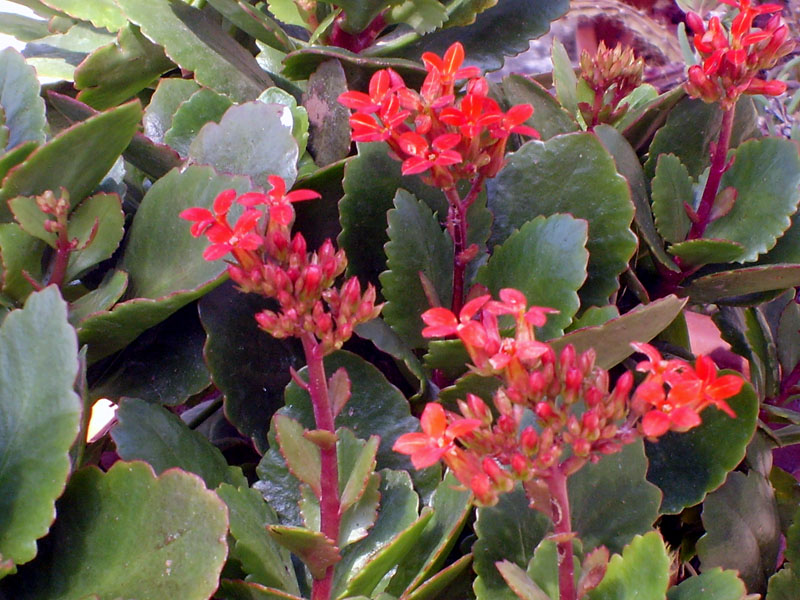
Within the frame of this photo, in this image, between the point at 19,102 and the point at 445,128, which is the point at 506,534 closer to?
the point at 445,128

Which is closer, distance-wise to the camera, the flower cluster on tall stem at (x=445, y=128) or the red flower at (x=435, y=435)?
the red flower at (x=435, y=435)

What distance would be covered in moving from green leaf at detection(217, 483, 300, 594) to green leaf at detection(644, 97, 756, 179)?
48 cm

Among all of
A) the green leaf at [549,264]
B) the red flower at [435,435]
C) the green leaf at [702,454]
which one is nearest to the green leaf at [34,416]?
the red flower at [435,435]

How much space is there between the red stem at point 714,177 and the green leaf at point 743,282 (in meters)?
0.06

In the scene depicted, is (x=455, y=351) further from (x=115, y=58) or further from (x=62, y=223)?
(x=115, y=58)

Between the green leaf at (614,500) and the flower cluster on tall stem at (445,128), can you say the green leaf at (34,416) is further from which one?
the green leaf at (614,500)

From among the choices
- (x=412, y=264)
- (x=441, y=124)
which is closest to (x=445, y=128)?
(x=441, y=124)

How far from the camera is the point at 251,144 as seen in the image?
2.05ft

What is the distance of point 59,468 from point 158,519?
0.07m

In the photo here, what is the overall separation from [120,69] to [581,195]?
556 millimetres

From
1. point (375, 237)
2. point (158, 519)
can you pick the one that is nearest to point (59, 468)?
point (158, 519)

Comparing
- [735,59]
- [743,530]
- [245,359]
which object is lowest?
[743,530]

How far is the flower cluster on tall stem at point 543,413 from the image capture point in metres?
0.40

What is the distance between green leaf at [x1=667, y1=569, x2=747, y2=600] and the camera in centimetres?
45
